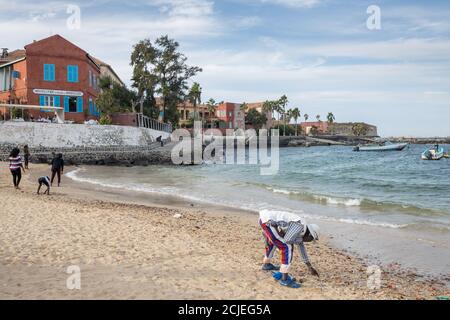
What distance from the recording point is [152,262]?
8.20m

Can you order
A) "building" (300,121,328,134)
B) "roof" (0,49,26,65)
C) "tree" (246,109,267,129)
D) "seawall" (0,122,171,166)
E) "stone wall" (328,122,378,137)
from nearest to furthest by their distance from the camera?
"seawall" (0,122,171,166)
"roof" (0,49,26,65)
"tree" (246,109,267,129)
"building" (300,121,328,134)
"stone wall" (328,122,378,137)

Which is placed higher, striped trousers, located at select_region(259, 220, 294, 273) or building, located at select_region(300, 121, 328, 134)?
building, located at select_region(300, 121, 328, 134)

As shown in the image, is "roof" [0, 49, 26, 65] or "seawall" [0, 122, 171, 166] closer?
"seawall" [0, 122, 171, 166]

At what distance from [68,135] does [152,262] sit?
116 feet

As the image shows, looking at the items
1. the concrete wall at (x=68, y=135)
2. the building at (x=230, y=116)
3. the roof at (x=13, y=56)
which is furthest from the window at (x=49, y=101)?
the building at (x=230, y=116)

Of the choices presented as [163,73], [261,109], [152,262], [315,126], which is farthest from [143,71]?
[315,126]

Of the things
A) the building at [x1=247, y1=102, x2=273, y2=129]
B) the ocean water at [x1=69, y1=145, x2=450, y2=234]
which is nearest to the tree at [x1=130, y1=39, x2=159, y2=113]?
the ocean water at [x1=69, y1=145, x2=450, y2=234]

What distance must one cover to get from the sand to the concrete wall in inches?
1095

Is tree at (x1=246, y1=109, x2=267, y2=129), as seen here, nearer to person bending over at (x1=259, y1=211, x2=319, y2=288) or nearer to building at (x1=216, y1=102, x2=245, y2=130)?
building at (x1=216, y1=102, x2=245, y2=130)

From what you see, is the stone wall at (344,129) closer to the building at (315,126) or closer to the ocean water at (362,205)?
the building at (315,126)

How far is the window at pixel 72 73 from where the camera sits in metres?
42.7

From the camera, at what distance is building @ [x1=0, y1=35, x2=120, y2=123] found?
41.5 metres

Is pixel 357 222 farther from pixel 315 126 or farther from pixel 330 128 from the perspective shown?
pixel 330 128

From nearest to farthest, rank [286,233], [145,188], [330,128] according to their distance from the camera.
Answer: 1. [286,233]
2. [145,188]
3. [330,128]
